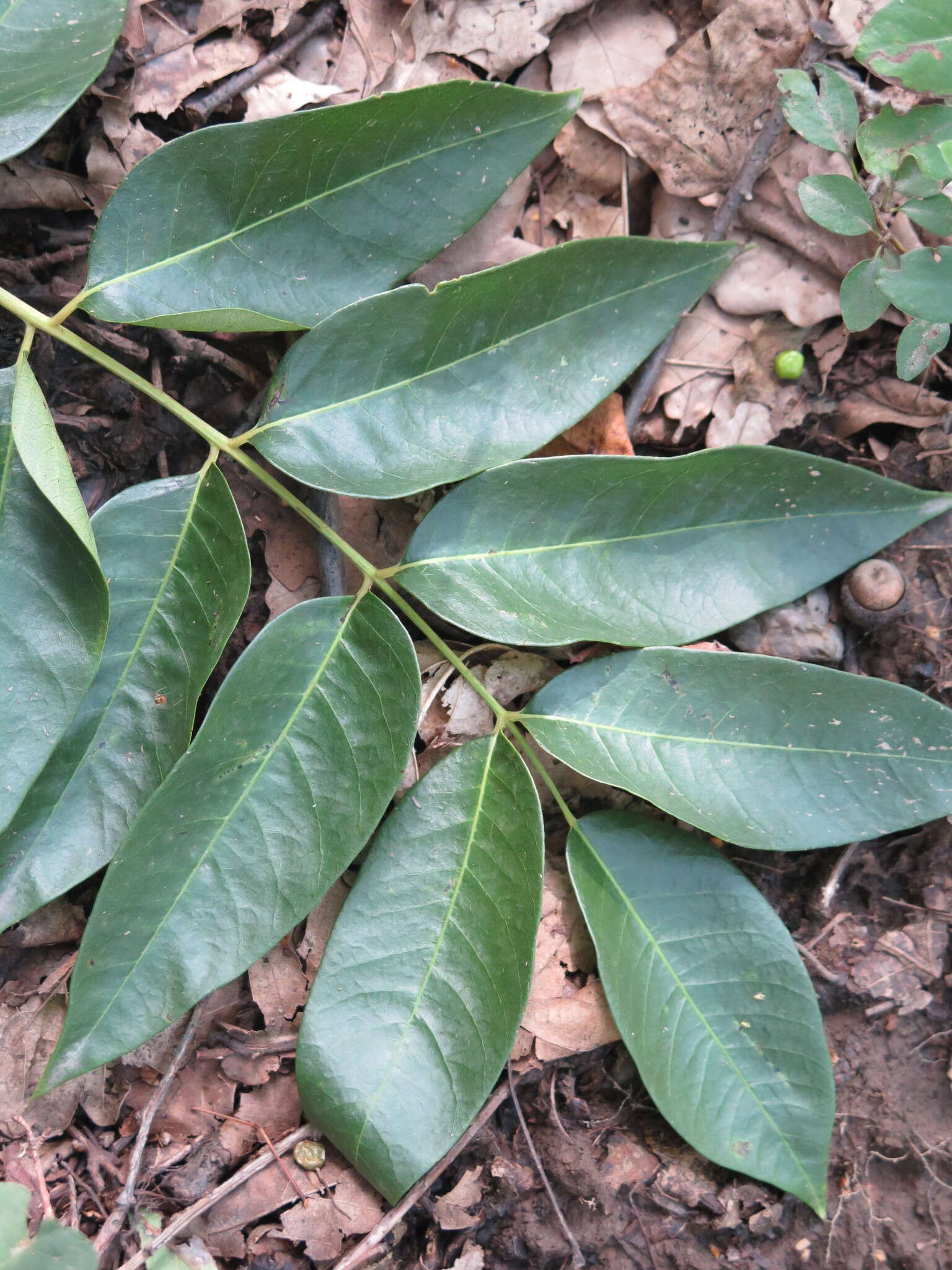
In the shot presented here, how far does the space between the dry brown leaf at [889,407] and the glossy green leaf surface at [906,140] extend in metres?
0.42

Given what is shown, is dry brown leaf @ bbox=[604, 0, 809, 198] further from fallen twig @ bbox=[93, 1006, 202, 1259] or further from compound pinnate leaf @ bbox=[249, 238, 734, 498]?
fallen twig @ bbox=[93, 1006, 202, 1259]

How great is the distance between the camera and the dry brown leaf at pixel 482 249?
67.6 inches

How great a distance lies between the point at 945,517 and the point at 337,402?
135cm

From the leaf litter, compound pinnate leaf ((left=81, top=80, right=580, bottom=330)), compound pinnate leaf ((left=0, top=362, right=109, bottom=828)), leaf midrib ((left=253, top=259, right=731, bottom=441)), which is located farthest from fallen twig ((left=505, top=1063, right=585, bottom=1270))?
compound pinnate leaf ((left=81, top=80, right=580, bottom=330))

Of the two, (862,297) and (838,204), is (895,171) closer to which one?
(838,204)

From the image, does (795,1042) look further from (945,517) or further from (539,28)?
(539,28)

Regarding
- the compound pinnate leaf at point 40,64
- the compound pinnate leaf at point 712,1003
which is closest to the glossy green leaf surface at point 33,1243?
the compound pinnate leaf at point 712,1003

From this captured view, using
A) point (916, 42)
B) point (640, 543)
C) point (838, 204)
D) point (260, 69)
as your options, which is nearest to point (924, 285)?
point (838, 204)

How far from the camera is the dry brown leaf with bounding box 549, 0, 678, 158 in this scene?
173cm

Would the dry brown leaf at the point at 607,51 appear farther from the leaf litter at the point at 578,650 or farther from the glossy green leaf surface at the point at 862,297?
the glossy green leaf surface at the point at 862,297

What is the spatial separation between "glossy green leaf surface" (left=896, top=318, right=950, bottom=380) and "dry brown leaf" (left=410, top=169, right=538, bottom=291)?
789mm

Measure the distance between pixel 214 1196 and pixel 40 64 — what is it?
2.07m

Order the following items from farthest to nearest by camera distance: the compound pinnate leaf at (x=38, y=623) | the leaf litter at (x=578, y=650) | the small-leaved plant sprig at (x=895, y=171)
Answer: the leaf litter at (x=578, y=650), the small-leaved plant sprig at (x=895, y=171), the compound pinnate leaf at (x=38, y=623)

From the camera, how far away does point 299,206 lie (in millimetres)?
1432
